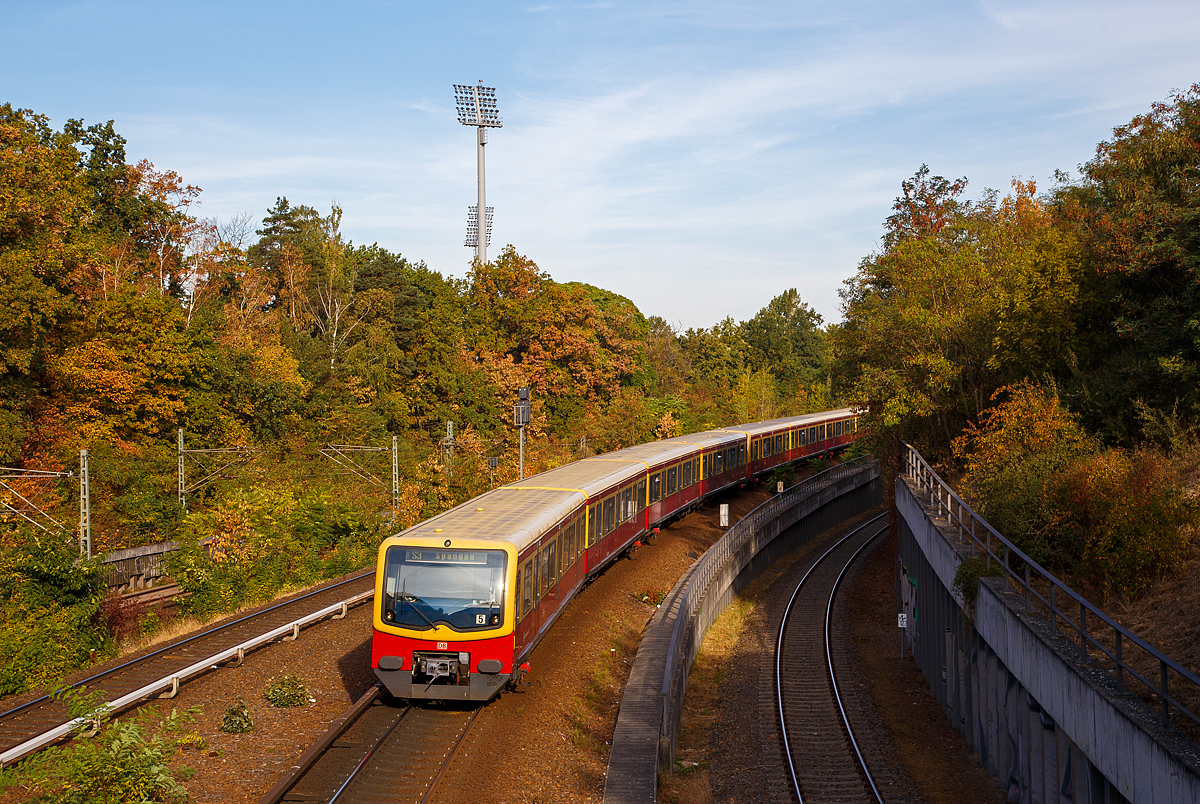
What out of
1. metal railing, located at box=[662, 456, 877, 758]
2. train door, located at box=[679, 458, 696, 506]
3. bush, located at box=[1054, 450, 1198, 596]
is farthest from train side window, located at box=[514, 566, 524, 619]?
train door, located at box=[679, 458, 696, 506]

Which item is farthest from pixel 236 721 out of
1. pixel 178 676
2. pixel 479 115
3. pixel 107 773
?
pixel 479 115

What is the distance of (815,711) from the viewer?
59.7ft

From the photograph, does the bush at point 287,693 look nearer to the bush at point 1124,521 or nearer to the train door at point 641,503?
the bush at point 1124,521

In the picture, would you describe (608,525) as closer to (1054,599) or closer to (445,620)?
(445,620)

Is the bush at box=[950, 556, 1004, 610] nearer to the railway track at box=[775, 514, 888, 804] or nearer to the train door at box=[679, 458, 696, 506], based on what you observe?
the railway track at box=[775, 514, 888, 804]

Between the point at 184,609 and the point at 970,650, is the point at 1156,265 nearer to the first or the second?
the point at 970,650

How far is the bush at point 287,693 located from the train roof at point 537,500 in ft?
9.05

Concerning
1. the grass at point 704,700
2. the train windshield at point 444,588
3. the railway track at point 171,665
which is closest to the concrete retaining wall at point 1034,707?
the grass at point 704,700

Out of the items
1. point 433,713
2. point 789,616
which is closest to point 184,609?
point 433,713

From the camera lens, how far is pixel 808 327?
11288 cm

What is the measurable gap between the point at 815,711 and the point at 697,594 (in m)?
4.20

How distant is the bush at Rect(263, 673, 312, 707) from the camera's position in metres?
12.8

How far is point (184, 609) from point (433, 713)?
13.4 m

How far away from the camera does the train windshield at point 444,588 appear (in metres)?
12.3
